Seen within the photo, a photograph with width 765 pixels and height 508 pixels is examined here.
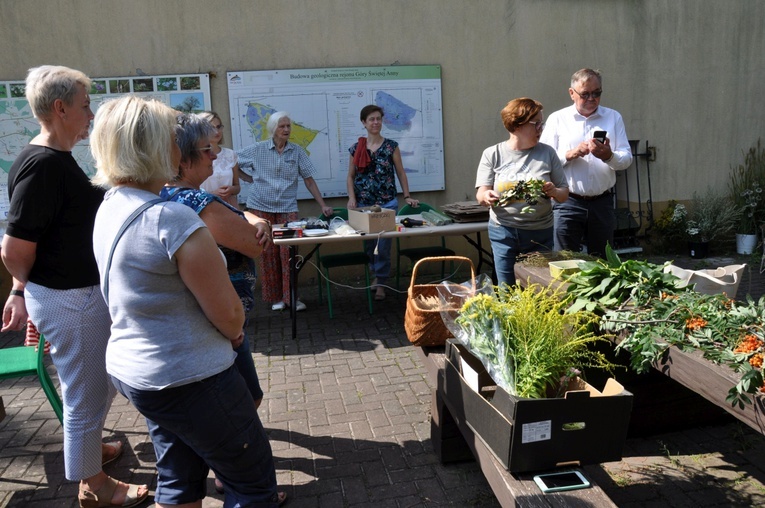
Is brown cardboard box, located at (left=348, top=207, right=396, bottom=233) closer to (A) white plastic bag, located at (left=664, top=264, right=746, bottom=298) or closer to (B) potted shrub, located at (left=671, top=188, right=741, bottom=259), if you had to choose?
(A) white plastic bag, located at (left=664, top=264, right=746, bottom=298)

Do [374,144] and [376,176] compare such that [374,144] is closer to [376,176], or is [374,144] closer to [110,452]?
[376,176]

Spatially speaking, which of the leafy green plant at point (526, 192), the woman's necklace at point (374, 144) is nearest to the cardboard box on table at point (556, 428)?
the leafy green plant at point (526, 192)

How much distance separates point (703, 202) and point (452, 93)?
3.75 m

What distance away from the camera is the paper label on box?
6.87 feet

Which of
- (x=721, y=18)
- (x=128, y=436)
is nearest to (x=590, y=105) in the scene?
(x=128, y=436)

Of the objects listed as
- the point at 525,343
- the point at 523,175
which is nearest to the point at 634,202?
the point at 523,175

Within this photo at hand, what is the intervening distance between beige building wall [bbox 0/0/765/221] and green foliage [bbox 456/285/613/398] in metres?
4.93

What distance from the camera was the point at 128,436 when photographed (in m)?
3.65

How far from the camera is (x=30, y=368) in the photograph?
3.30 m

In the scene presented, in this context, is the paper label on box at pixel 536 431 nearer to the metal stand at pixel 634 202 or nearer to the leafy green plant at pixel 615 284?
the leafy green plant at pixel 615 284

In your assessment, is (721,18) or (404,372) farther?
(721,18)

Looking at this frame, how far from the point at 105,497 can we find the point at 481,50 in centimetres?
620

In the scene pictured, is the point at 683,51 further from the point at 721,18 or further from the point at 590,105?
the point at 590,105

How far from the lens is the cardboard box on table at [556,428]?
2096mm
